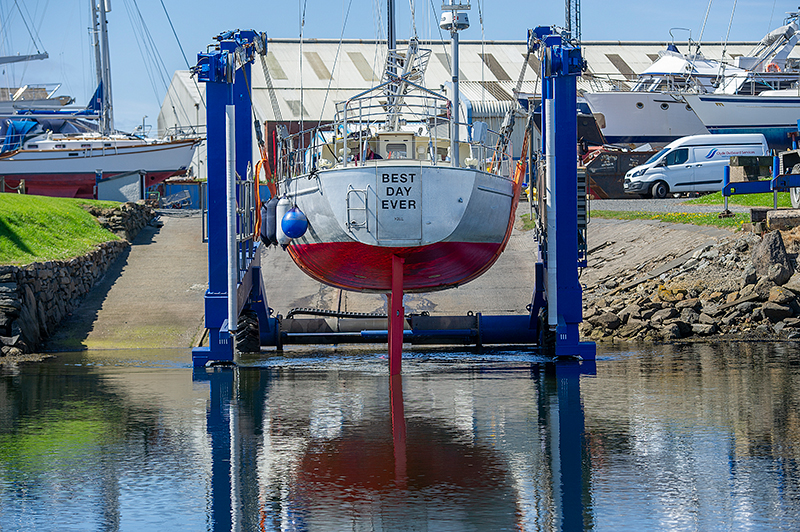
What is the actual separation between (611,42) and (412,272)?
5538 centimetres

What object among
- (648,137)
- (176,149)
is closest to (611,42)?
(648,137)

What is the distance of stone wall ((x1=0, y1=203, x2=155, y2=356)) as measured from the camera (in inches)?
634

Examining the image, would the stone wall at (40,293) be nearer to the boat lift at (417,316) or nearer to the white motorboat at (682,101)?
the boat lift at (417,316)

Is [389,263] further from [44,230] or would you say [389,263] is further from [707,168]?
[707,168]

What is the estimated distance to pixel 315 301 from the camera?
813 inches

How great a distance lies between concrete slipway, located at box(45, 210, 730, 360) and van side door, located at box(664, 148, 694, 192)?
815 cm

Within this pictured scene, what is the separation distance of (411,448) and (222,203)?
6794 mm

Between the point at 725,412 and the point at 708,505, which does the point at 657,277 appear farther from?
the point at 708,505

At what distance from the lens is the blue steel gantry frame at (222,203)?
13.6 metres

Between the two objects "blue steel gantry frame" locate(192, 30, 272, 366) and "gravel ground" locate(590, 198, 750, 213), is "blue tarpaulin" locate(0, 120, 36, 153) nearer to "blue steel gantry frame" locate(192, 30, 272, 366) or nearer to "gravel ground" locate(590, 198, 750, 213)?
"gravel ground" locate(590, 198, 750, 213)

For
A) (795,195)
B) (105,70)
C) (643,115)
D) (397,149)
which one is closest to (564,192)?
(397,149)

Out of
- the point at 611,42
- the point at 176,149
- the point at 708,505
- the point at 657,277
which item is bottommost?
the point at 708,505

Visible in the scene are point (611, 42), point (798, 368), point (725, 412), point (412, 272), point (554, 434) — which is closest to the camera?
point (554, 434)

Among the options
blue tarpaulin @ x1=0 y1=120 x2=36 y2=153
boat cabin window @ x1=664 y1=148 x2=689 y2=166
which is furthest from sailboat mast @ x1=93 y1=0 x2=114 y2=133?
boat cabin window @ x1=664 y1=148 x2=689 y2=166
